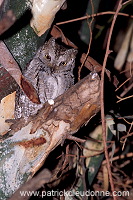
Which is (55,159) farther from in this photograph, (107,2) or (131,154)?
(107,2)

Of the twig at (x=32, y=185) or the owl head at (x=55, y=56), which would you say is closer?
the twig at (x=32, y=185)

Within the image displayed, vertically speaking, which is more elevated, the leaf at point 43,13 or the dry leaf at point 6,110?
A: the leaf at point 43,13

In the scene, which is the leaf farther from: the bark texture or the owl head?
the bark texture

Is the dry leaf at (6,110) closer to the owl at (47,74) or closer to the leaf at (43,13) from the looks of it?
the owl at (47,74)

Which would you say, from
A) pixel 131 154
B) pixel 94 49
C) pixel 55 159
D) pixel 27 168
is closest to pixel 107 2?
pixel 94 49

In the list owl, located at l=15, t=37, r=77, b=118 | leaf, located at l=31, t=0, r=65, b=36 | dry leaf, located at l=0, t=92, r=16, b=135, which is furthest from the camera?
owl, located at l=15, t=37, r=77, b=118

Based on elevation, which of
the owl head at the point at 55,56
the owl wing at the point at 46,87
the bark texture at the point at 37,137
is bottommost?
the bark texture at the point at 37,137

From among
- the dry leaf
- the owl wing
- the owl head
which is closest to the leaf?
the owl head

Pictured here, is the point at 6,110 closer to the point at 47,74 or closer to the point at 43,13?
the point at 47,74

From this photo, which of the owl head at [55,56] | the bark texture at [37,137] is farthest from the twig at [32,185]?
the owl head at [55,56]
